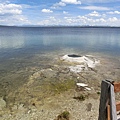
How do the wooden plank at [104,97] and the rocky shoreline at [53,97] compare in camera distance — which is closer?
the wooden plank at [104,97]

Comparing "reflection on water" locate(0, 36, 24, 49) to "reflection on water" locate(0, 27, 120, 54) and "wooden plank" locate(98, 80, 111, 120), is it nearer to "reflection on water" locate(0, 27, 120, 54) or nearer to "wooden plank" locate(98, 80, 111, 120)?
"reflection on water" locate(0, 27, 120, 54)

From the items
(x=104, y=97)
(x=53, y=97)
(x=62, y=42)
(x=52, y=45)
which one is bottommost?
(x=53, y=97)

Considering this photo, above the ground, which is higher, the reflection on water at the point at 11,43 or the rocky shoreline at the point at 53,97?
the reflection on water at the point at 11,43

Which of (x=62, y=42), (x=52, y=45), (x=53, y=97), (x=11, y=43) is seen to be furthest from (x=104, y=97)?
(x=62, y=42)

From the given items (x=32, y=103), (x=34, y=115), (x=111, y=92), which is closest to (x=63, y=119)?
(x=34, y=115)

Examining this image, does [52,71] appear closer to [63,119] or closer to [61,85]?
[61,85]

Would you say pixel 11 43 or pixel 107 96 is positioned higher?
pixel 107 96

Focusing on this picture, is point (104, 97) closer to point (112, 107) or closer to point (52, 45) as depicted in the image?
point (112, 107)

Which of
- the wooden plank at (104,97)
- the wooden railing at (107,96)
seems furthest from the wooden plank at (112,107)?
A: the wooden plank at (104,97)

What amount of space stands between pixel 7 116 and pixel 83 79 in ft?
27.1

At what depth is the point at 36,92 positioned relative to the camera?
41.6 ft

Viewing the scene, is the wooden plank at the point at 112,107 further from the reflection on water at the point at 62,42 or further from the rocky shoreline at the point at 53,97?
the reflection on water at the point at 62,42

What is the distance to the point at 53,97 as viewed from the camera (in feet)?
38.6

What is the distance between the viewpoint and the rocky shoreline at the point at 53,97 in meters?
9.60
